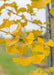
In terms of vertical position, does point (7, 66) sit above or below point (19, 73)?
above

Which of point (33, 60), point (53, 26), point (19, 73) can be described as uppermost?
point (19, 73)

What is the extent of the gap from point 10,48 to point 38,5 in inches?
3.8

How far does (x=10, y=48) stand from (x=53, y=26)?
208 millimetres

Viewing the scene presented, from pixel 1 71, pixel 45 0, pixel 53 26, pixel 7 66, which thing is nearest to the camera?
pixel 45 0

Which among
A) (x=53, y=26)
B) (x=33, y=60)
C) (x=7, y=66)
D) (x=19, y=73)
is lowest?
(x=33, y=60)

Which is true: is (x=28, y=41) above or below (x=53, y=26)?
below

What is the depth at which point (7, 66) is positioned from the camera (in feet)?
5.19

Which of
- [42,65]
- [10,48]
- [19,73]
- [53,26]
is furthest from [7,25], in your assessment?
[42,65]

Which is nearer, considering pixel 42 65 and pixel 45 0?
pixel 45 0

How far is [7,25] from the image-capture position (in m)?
0.21

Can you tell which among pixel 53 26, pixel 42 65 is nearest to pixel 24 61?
pixel 53 26

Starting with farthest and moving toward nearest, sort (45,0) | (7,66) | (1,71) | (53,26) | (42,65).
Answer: (42,65), (7,66), (1,71), (53,26), (45,0)

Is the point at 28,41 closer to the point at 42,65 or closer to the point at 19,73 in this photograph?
the point at 19,73

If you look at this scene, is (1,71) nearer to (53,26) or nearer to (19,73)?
(19,73)
